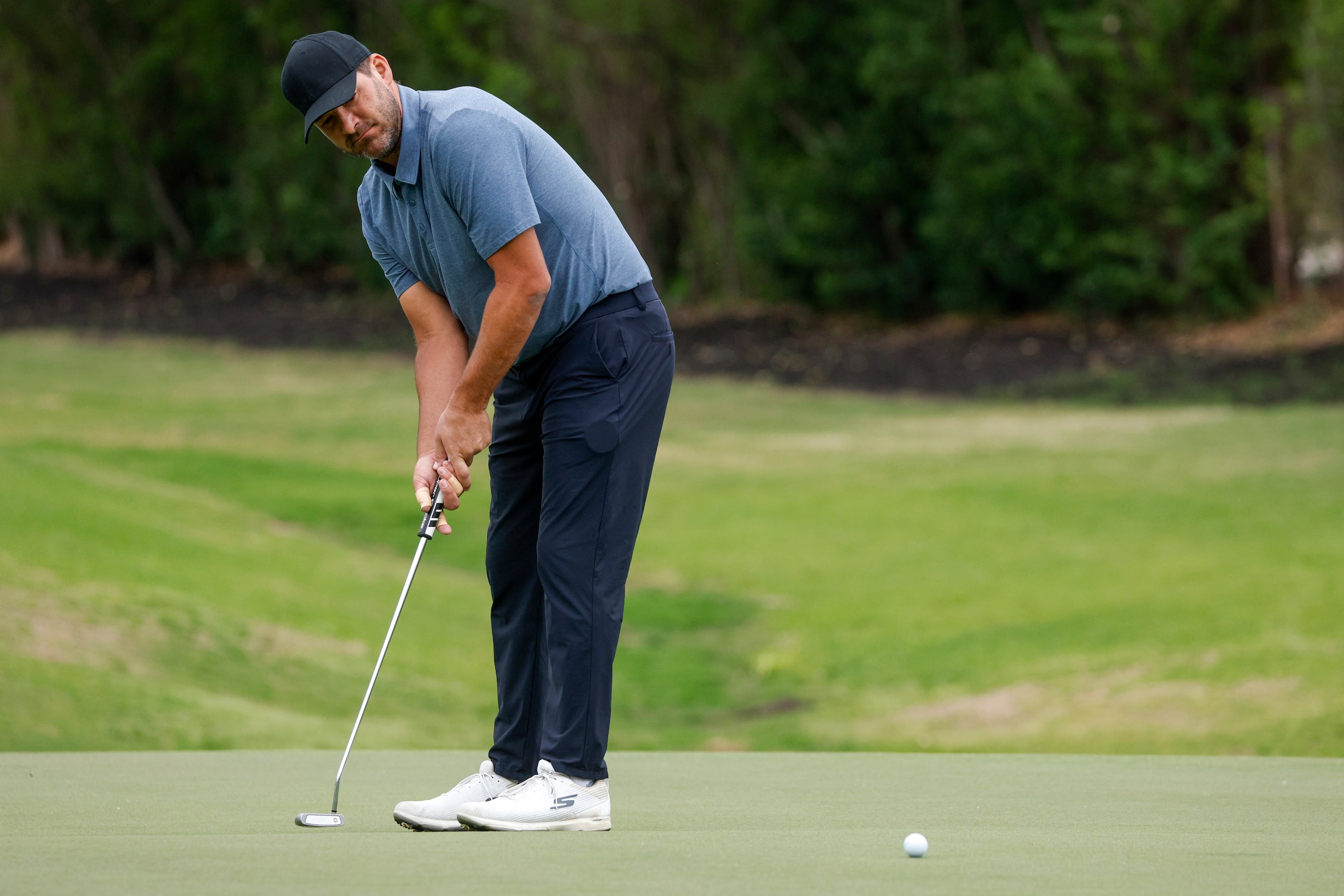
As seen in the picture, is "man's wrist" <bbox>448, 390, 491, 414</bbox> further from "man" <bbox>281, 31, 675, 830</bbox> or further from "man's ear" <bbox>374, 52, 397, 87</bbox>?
"man's ear" <bbox>374, 52, 397, 87</bbox>

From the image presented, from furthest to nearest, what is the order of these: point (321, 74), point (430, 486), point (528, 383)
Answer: point (430, 486)
point (528, 383)
point (321, 74)

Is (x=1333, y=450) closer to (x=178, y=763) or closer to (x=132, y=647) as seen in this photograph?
(x=132, y=647)

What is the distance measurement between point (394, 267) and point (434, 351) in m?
0.23

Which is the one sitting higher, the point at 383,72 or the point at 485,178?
the point at 383,72

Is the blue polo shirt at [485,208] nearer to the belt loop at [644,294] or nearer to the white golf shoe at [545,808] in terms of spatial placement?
the belt loop at [644,294]

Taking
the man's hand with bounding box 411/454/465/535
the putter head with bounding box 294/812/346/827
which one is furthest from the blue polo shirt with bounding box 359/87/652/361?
the putter head with bounding box 294/812/346/827

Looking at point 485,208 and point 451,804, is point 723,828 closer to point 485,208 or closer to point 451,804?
point 451,804

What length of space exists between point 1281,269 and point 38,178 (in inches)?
955

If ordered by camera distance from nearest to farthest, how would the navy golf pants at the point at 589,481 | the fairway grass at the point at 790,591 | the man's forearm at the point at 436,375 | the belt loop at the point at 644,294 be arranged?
the navy golf pants at the point at 589,481
the belt loop at the point at 644,294
the man's forearm at the point at 436,375
the fairway grass at the point at 790,591

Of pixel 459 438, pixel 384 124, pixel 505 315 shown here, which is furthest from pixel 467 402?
pixel 384 124

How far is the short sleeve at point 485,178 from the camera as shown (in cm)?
350

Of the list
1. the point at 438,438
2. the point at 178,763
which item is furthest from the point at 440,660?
the point at 438,438

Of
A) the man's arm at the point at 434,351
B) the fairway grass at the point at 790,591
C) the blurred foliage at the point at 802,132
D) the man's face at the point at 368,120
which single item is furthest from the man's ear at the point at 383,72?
the blurred foliage at the point at 802,132

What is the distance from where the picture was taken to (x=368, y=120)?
3541 mm
